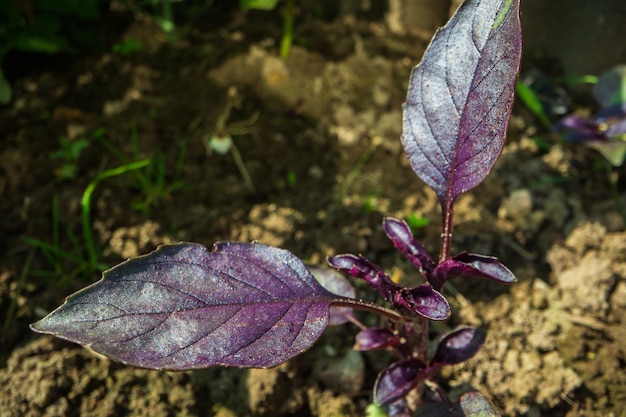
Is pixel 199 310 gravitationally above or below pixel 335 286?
above

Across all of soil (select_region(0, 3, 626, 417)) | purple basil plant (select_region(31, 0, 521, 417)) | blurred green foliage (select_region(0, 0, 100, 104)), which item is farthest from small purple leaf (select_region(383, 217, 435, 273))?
blurred green foliage (select_region(0, 0, 100, 104))

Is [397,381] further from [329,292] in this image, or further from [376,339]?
[329,292]

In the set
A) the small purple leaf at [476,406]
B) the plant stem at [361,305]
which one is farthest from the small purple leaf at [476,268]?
the small purple leaf at [476,406]

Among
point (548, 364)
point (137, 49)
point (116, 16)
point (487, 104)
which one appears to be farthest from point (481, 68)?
point (116, 16)

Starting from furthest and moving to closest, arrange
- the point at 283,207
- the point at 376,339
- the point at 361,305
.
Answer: the point at 283,207 → the point at 376,339 → the point at 361,305

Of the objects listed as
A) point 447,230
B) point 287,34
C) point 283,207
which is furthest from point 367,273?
point 287,34

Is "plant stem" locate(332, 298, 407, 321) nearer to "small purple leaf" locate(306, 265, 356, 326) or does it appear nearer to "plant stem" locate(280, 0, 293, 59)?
"small purple leaf" locate(306, 265, 356, 326)

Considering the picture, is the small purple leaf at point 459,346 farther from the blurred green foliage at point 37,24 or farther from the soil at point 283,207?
the blurred green foliage at point 37,24
